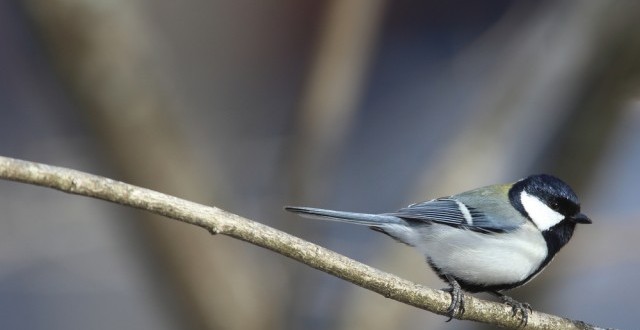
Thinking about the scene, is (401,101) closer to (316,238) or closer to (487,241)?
(316,238)

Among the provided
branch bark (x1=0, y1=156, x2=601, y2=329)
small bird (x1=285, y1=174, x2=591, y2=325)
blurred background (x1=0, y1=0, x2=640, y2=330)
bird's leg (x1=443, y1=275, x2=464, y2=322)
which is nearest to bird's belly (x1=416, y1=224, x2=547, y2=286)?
small bird (x1=285, y1=174, x2=591, y2=325)

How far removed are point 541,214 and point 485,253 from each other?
162mm

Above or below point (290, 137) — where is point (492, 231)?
below

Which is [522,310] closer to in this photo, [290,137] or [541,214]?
[541,214]

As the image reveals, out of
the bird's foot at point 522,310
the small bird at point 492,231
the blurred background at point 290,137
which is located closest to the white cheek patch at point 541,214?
the small bird at point 492,231

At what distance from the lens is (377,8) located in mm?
2193

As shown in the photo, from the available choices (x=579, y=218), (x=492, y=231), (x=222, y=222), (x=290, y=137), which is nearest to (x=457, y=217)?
(x=492, y=231)

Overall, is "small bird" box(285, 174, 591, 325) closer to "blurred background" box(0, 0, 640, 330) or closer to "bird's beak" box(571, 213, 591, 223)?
"bird's beak" box(571, 213, 591, 223)

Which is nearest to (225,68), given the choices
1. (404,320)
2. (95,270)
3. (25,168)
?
(95,270)

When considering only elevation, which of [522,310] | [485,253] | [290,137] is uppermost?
[290,137]

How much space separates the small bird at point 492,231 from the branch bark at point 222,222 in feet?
0.89

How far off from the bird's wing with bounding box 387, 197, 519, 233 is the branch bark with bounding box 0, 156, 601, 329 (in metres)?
A: 0.33

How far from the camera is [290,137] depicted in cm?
210

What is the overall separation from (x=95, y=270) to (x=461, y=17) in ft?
4.21
